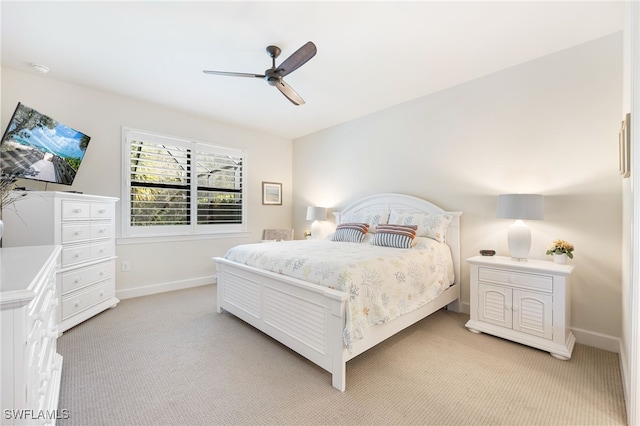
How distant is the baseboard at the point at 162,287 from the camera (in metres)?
3.77

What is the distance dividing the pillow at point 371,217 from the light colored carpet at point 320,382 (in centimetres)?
144

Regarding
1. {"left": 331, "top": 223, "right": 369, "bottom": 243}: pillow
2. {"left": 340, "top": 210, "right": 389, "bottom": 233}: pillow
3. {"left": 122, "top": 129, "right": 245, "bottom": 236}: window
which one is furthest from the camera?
{"left": 122, "top": 129, "right": 245, "bottom": 236}: window

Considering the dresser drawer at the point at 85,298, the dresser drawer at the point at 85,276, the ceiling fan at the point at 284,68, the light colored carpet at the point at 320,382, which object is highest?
the ceiling fan at the point at 284,68

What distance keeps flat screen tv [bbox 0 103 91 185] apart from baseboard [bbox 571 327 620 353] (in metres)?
5.41

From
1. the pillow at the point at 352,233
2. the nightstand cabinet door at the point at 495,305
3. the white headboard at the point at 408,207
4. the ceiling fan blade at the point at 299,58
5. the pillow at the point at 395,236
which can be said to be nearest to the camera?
the ceiling fan blade at the point at 299,58

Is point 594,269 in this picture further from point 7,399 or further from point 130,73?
point 130,73

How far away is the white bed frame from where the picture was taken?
6.23ft

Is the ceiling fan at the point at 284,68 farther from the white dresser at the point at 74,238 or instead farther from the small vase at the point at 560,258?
the small vase at the point at 560,258

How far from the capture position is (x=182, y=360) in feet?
7.32

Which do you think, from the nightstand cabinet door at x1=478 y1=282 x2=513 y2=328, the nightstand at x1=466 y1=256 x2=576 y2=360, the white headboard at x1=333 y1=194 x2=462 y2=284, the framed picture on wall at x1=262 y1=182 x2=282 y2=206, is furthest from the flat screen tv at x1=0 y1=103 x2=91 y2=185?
the nightstand cabinet door at x1=478 y1=282 x2=513 y2=328

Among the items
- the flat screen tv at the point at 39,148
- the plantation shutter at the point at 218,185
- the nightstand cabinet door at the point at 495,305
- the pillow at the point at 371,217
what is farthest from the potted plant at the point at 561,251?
the flat screen tv at the point at 39,148

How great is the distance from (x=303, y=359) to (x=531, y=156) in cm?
295

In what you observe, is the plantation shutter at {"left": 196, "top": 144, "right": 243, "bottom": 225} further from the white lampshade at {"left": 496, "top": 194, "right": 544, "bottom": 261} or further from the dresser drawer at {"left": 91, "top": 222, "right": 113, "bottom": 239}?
the white lampshade at {"left": 496, "top": 194, "right": 544, "bottom": 261}

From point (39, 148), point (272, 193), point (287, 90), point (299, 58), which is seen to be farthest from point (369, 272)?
point (272, 193)
